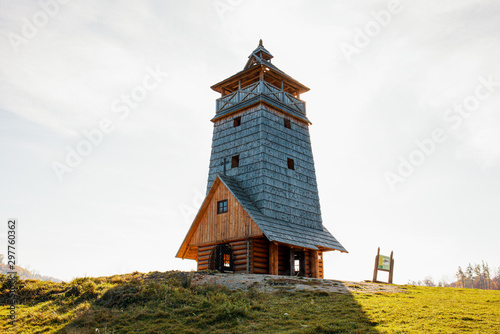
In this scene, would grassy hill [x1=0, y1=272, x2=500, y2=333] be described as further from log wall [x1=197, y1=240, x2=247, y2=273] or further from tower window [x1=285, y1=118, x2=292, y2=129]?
tower window [x1=285, y1=118, x2=292, y2=129]

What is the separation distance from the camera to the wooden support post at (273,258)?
20.3m

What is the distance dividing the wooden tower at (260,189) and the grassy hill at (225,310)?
514cm

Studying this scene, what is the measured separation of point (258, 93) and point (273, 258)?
10.2 m

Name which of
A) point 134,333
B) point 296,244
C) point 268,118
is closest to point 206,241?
point 296,244

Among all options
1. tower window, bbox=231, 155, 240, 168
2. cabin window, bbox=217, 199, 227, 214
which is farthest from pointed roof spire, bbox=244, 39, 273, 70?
cabin window, bbox=217, 199, 227, 214

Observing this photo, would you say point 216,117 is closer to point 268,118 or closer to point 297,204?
point 268,118

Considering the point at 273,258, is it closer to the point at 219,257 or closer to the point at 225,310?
the point at 219,257

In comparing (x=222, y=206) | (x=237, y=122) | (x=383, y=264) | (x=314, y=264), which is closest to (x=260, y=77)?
(x=237, y=122)

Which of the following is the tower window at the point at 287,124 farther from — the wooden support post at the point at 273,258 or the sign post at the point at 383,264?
the sign post at the point at 383,264

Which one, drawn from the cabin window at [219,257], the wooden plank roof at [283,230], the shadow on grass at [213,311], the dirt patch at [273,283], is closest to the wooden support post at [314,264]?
the wooden plank roof at [283,230]

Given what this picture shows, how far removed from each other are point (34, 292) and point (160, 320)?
6.52 metres

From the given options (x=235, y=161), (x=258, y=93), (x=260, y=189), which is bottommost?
(x=260, y=189)

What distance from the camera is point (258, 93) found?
24.8m

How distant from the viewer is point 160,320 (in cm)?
1169
